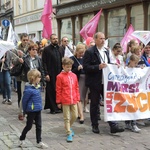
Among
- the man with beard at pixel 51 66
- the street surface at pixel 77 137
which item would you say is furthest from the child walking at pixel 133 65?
the man with beard at pixel 51 66

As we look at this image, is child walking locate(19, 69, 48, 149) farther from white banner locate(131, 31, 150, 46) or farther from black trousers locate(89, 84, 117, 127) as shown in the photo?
white banner locate(131, 31, 150, 46)

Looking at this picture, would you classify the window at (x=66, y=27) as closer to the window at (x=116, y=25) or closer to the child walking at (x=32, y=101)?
the window at (x=116, y=25)

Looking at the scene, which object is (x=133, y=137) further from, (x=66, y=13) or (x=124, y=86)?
(x=66, y=13)

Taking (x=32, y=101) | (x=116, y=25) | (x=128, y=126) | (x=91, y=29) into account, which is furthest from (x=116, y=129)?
(x=116, y=25)

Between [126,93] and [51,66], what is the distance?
2.38 meters

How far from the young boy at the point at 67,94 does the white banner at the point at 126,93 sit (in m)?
0.65

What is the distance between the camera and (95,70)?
6270mm

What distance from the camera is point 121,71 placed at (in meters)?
6.58

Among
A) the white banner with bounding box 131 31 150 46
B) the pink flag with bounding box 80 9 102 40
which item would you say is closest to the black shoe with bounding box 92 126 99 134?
the white banner with bounding box 131 31 150 46

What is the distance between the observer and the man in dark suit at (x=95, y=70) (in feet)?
20.7

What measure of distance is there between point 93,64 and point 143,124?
179 centimetres

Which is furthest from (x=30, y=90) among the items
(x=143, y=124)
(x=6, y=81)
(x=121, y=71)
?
(x=6, y=81)

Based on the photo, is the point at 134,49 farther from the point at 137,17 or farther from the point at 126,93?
the point at 137,17

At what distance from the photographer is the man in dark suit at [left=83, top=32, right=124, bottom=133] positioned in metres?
6.30
